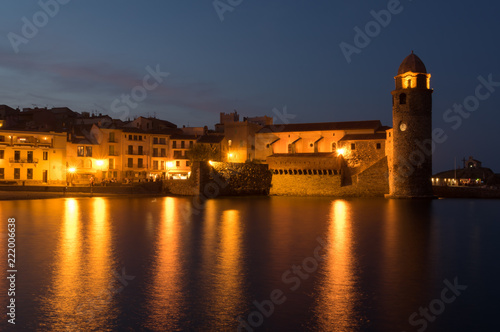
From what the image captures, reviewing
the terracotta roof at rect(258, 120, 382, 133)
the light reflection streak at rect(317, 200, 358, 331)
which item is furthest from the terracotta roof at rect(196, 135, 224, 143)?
the light reflection streak at rect(317, 200, 358, 331)

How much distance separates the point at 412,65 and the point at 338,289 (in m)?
36.6

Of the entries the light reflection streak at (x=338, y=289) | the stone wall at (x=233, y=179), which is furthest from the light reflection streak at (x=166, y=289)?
the stone wall at (x=233, y=179)

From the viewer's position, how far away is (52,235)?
16.2 metres

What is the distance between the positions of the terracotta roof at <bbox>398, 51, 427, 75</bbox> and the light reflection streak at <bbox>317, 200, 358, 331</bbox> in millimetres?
29757

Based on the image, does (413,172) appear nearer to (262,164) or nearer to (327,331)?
(262,164)

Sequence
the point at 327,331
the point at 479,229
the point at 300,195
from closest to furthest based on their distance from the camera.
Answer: the point at 327,331, the point at 479,229, the point at 300,195

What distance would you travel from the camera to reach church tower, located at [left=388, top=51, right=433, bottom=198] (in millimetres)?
41094

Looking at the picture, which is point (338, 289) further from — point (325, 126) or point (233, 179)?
point (325, 126)

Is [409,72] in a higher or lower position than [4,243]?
higher

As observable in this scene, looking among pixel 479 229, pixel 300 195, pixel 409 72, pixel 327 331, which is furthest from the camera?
pixel 300 195

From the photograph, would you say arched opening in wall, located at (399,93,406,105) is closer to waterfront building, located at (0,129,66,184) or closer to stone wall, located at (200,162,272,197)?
stone wall, located at (200,162,272,197)

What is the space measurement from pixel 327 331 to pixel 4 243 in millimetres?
11613

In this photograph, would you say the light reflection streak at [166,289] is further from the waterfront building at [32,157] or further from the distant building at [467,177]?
the distant building at [467,177]

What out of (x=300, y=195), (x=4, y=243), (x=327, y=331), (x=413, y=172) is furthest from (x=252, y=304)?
(x=300, y=195)
